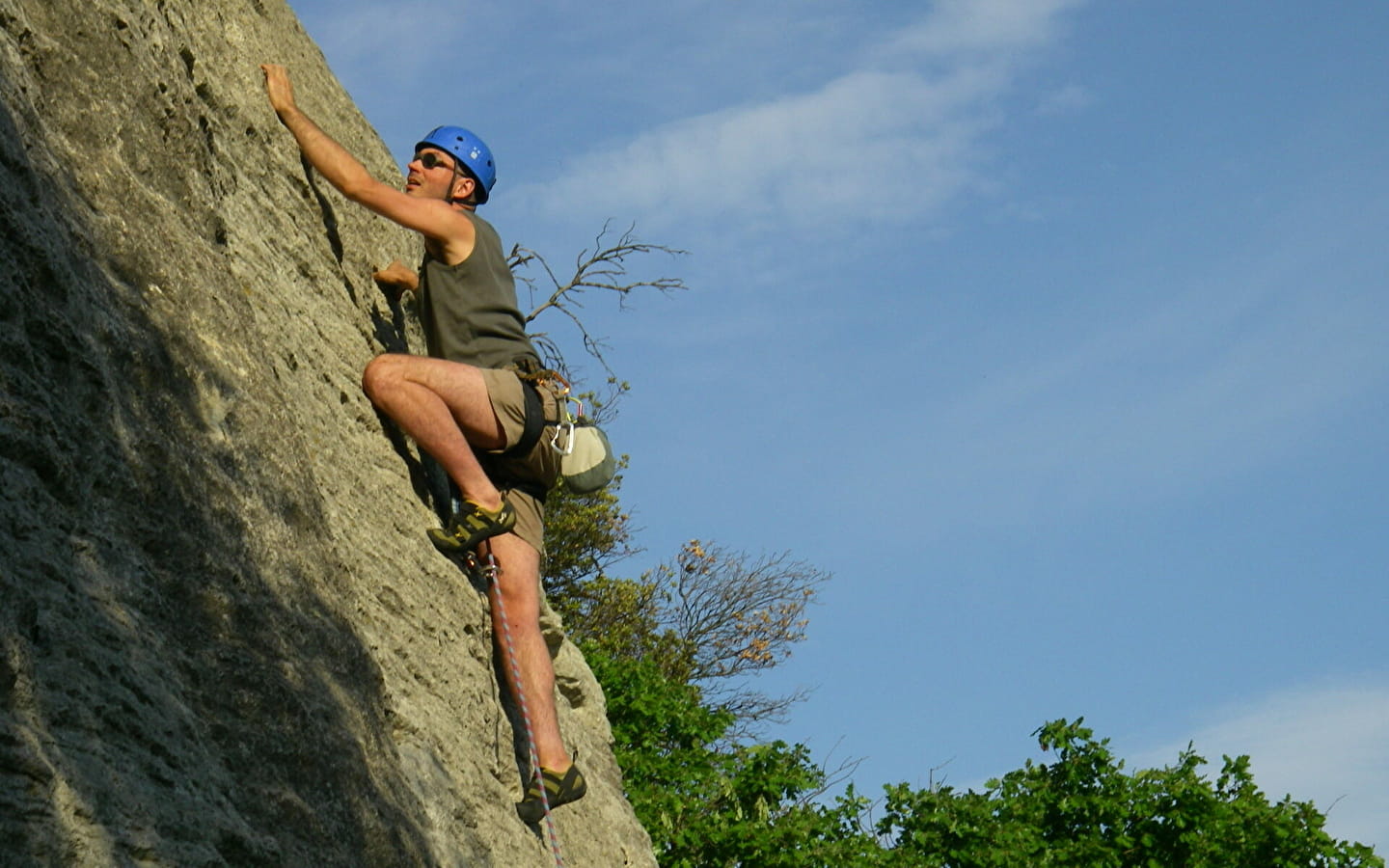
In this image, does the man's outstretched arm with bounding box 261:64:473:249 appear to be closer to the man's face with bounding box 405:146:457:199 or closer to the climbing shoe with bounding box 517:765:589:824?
the man's face with bounding box 405:146:457:199

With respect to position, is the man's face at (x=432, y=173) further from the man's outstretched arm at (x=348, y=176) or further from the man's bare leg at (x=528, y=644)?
the man's bare leg at (x=528, y=644)

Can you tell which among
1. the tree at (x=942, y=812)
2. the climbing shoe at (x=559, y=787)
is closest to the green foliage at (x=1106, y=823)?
the tree at (x=942, y=812)

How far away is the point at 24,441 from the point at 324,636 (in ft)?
3.80

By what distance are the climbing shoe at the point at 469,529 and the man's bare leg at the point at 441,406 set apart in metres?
0.04

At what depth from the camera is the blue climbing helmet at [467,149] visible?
6.59 meters

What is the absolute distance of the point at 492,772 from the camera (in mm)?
5645

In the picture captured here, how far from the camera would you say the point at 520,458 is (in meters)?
6.33

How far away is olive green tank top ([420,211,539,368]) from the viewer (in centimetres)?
632

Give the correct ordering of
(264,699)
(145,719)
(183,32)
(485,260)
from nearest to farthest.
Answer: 1. (145,719)
2. (264,699)
3. (183,32)
4. (485,260)

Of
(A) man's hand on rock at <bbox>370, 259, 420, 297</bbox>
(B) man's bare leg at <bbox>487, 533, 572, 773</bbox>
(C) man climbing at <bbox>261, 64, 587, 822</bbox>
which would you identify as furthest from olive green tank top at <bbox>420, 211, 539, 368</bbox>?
(B) man's bare leg at <bbox>487, 533, 572, 773</bbox>

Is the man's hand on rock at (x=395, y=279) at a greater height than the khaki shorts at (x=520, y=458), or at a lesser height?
greater

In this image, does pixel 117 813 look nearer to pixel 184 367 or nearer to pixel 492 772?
pixel 184 367

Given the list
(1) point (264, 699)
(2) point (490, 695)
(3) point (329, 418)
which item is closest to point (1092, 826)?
(2) point (490, 695)

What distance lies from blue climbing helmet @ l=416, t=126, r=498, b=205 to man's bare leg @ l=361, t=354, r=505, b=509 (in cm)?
98
